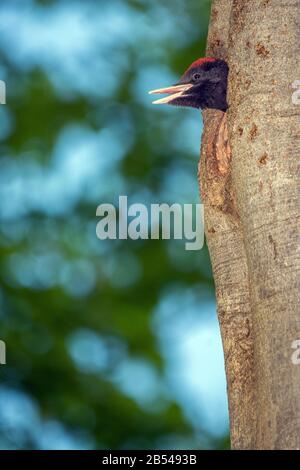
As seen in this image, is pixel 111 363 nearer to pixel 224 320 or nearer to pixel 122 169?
pixel 122 169

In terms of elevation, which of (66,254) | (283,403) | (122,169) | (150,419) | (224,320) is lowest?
(283,403)

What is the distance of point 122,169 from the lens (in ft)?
26.7

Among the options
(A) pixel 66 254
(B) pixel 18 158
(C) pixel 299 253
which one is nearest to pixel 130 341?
(A) pixel 66 254

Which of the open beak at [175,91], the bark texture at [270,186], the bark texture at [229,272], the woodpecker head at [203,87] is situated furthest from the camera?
the open beak at [175,91]

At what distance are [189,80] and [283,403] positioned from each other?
7.47ft

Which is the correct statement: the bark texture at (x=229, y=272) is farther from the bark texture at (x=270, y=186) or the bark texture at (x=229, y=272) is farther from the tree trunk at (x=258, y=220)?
the bark texture at (x=270, y=186)

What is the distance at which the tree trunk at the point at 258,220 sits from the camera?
4004mm

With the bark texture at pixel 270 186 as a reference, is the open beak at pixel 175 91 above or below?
above

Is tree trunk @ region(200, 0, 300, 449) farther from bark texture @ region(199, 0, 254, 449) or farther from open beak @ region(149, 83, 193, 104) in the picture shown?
open beak @ region(149, 83, 193, 104)

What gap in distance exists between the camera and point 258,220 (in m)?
4.27

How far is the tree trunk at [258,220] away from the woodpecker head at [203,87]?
1.05 feet

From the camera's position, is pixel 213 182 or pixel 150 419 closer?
pixel 213 182

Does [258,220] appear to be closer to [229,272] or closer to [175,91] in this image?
[229,272]

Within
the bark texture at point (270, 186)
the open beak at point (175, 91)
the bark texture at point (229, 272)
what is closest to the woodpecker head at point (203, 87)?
the open beak at point (175, 91)
